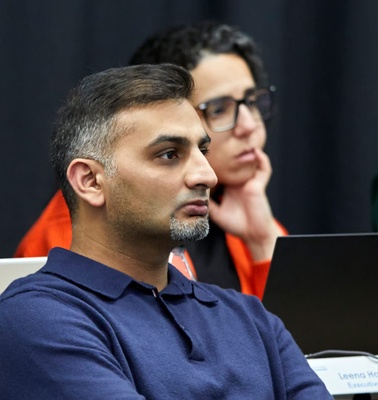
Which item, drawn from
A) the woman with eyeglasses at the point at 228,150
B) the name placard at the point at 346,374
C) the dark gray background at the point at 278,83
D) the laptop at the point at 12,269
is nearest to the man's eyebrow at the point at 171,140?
the laptop at the point at 12,269

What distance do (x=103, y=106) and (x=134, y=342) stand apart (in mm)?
383

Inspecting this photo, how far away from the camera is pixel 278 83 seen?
3082 mm

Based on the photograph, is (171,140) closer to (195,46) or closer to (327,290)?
(327,290)

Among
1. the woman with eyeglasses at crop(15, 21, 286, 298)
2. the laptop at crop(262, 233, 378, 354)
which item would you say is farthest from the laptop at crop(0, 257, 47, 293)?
the woman with eyeglasses at crop(15, 21, 286, 298)

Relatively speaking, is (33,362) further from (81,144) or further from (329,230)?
(329,230)

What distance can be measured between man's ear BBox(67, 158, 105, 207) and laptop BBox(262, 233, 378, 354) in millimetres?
407

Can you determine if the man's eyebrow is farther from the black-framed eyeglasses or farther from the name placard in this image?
the black-framed eyeglasses

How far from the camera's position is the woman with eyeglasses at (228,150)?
8.14ft

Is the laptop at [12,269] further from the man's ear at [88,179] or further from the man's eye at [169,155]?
the man's eye at [169,155]

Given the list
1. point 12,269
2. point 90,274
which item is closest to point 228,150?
point 12,269

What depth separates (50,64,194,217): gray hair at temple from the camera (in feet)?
5.00

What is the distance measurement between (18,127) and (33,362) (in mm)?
1558

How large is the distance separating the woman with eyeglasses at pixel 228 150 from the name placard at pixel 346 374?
663 mm

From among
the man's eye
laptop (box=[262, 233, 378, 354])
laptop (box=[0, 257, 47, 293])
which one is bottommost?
laptop (box=[262, 233, 378, 354])
